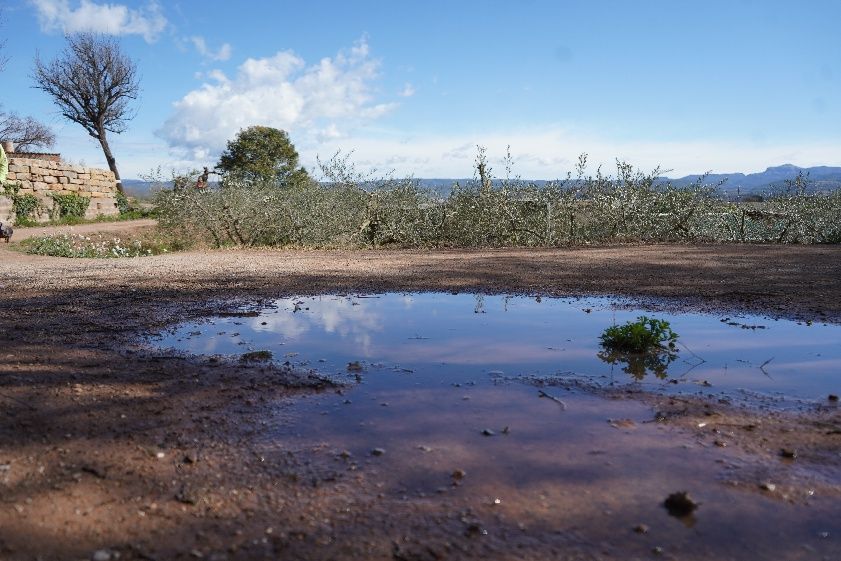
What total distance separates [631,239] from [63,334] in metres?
12.9

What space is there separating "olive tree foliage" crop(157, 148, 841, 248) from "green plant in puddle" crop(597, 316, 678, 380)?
10.4 metres

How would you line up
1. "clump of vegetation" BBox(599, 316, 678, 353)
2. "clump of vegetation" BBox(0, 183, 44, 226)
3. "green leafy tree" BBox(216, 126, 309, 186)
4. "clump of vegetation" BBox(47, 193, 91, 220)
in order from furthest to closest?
"green leafy tree" BBox(216, 126, 309, 186) → "clump of vegetation" BBox(47, 193, 91, 220) → "clump of vegetation" BBox(0, 183, 44, 226) → "clump of vegetation" BBox(599, 316, 678, 353)

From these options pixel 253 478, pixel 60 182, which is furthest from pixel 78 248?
pixel 253 478

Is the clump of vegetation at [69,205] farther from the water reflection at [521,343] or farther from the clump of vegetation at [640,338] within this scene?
the clump of vegetation at [640,338]

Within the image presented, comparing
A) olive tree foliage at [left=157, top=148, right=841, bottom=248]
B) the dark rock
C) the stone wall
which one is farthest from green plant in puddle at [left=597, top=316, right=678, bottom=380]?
the stone wall

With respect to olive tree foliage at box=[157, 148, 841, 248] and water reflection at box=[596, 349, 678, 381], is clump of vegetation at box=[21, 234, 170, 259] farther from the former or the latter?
water reflection at box=[596, 349, 678, 381]

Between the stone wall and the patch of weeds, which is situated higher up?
the stone wall

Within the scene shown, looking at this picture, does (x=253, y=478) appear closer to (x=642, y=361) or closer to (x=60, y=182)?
(x=642, y=361)

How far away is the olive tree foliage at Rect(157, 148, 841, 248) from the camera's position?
15.1 metres

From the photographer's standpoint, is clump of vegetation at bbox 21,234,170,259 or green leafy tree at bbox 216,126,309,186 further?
green leafy tree at bbox 216,126,309,186

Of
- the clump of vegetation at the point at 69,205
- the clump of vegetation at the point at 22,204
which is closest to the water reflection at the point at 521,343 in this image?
the clump of vegetation at the point at 22,204

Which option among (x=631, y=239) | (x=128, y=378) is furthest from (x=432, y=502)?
(x=631, y=239)

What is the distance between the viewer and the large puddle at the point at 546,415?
222cm

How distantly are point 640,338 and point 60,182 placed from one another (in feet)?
77.8
